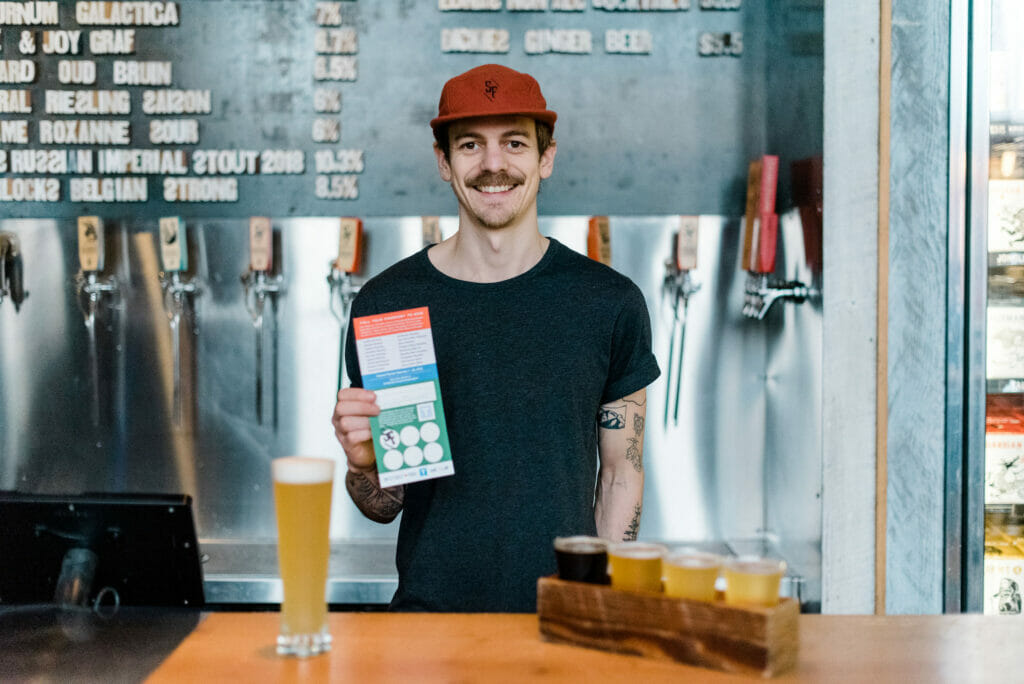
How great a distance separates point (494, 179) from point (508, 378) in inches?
14.8

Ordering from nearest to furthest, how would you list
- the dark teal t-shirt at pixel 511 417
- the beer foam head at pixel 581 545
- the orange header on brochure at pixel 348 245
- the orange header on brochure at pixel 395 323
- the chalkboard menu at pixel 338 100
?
the beer foam head at pixel 581 545, the orange header on brochure at pixel 395 323, the dark teal t-shirt at pixel 511 417, the orange header on brochure at pixel 348 245, the chalkboard menu at pixel 338 100

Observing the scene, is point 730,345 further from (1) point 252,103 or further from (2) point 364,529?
(1) point 252,103

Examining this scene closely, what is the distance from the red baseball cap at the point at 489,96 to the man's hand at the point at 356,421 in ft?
1.89

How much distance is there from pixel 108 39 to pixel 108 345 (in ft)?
3.36

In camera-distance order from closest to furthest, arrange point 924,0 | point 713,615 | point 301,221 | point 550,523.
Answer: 1. point 713,615
2. point 550,523
3. point 924,0
4. point 301,221

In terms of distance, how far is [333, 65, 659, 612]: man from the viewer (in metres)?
1.78

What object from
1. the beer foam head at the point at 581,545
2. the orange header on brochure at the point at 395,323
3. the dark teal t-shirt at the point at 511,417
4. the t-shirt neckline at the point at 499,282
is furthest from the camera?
the t-shirt neckline at the point at 499,282

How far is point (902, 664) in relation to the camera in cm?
115

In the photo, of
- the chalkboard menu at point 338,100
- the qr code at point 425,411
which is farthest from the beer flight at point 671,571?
the chalkboard menu at point 338,100

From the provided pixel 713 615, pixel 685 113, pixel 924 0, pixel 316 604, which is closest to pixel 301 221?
pixel 685 113

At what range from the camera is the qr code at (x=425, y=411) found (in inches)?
56.7

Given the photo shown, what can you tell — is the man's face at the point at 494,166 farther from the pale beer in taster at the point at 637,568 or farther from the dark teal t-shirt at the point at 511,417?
the pale beer in taster at the point at 637,568

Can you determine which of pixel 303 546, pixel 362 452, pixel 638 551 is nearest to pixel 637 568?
pixel 638 551

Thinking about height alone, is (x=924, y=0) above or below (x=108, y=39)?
below
